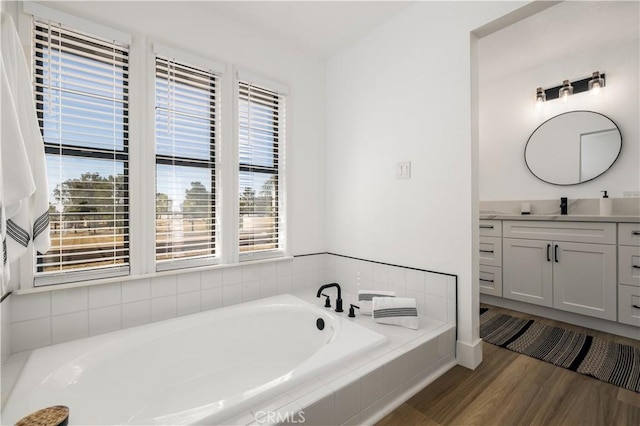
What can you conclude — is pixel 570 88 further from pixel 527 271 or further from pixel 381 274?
pixel 381 274

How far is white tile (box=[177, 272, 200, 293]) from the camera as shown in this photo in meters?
2.02

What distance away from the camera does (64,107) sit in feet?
5.40

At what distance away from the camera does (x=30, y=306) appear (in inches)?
60.8

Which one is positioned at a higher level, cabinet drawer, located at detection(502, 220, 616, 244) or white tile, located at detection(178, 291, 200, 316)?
cabinet drawer, located at detection(502, 220, 616, 244)

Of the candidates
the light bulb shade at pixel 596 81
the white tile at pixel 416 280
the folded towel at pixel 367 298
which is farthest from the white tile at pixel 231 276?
the light bulb shade at pixel 596 81

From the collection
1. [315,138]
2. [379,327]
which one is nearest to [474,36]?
[315,138]

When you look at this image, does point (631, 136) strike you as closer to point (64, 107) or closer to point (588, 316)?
point (588, 316)

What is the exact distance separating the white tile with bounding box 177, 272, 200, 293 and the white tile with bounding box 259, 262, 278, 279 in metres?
0.52

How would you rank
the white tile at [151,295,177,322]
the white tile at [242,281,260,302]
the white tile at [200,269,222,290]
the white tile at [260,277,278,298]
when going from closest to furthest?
the white tile at [151,295,177,322], the white tile at [200,269,222,290], the white tile at [242,281,260,302], the white tile at [260,277,278,298]

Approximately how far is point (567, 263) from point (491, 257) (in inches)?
25.5

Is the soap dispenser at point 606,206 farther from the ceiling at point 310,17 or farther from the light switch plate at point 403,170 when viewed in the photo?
the ceiling at point 310,17

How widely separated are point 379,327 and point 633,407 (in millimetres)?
1352

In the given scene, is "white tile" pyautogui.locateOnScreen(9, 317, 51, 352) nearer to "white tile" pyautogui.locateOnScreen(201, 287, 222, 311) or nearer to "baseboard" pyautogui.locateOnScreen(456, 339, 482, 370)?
"white tile" pyautogui.locateOnScreen(201, 287, 222, 311)

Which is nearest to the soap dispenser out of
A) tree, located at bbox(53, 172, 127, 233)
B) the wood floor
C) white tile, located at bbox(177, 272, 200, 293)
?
the wood floor
